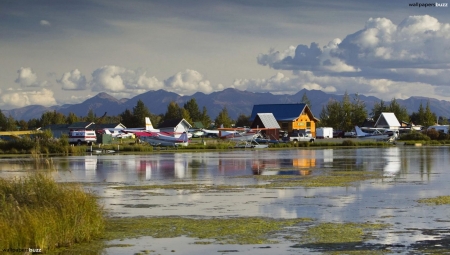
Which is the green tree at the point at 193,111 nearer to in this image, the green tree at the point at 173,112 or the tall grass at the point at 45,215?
the green tree at the point at 173,112

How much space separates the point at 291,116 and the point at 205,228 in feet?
325

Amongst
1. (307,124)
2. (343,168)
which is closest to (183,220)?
(343,168)

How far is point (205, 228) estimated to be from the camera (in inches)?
670

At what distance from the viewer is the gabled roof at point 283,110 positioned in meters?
115

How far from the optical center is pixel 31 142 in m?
67.5

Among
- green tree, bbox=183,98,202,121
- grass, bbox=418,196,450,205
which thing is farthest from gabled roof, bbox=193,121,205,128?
grass, bbox=418,196,450,205

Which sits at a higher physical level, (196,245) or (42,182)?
(42,182)

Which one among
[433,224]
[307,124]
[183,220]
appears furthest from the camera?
[307,124]

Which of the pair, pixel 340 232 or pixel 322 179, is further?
pixel 322 179

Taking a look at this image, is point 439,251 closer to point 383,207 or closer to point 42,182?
point 383,207

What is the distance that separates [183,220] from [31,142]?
172 feet

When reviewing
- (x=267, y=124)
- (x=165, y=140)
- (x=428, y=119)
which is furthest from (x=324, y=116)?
(x=165, y=140)

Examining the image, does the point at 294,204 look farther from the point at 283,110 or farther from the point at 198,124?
the point at 198,124

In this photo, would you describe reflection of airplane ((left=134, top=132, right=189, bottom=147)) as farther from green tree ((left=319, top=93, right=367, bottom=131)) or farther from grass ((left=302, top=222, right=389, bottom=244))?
grass ((left=302, top=222, right=389, bottom=244))
